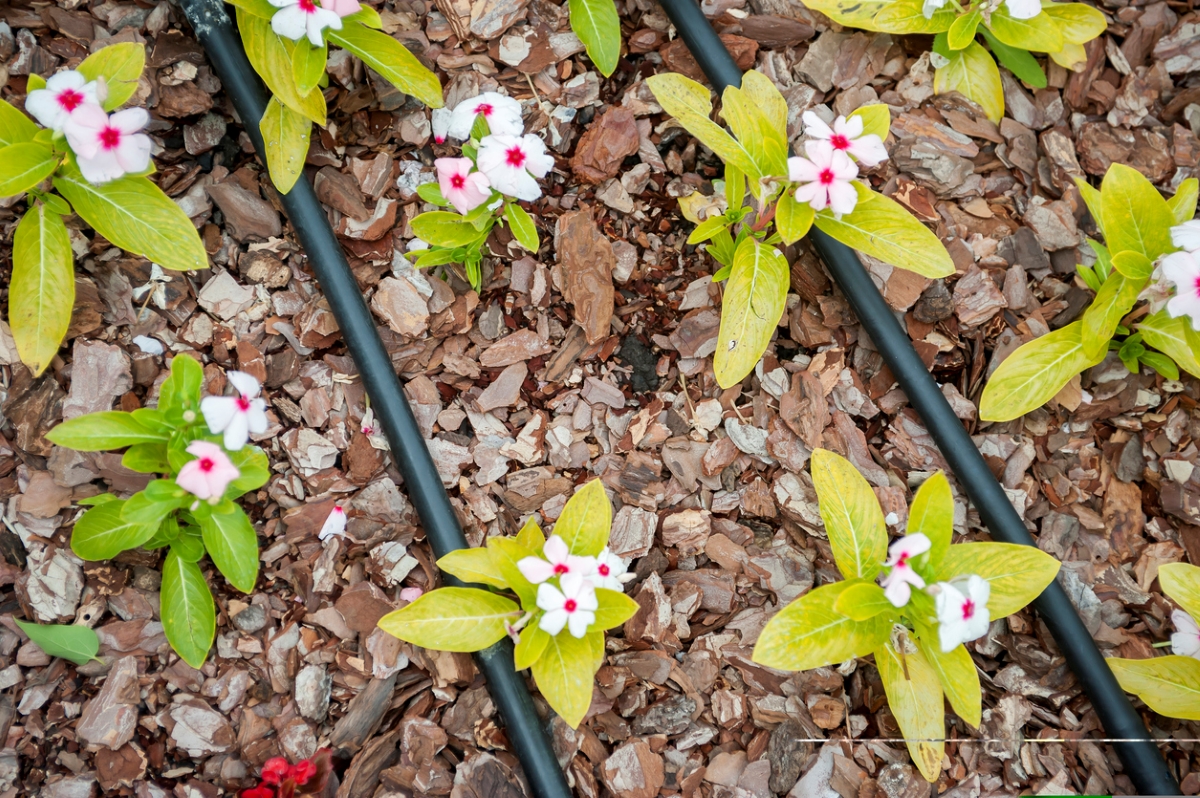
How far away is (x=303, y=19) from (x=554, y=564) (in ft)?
4.63

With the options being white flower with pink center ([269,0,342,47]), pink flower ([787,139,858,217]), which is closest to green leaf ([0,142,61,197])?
white flower with pink center ([269,0,342,47])

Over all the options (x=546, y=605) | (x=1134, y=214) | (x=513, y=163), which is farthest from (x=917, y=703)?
(x=513, y=163)

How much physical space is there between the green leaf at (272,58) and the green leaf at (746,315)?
1.17m

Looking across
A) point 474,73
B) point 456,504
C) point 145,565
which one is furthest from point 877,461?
point 145,565

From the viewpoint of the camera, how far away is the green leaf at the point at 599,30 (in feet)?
7.27

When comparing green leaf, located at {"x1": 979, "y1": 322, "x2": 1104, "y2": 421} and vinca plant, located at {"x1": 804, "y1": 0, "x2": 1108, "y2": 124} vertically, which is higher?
vinca plant, located at {"x1": 804, "y1": 0, "x2": 1108, "y2": 124}

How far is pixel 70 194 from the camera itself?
1874mm

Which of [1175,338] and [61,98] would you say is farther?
[1175,338]

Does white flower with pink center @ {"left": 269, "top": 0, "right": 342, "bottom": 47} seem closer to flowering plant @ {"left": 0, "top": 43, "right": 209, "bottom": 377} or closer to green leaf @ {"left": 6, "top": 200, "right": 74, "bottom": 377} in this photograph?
flowering plant @ {"left": 0, "top": 43, "right": 209, "bottom": 377}

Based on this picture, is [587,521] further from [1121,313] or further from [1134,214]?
[1134,214]

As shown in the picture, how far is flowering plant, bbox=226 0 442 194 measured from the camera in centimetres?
183

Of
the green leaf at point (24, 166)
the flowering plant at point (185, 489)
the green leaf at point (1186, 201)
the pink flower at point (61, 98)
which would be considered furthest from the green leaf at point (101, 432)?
the green leaf at point (1186, 201)

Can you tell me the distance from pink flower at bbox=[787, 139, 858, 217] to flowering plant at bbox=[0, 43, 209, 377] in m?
1.44

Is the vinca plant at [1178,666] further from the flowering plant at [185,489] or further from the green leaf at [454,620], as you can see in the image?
the flowering plant at [185,489]
